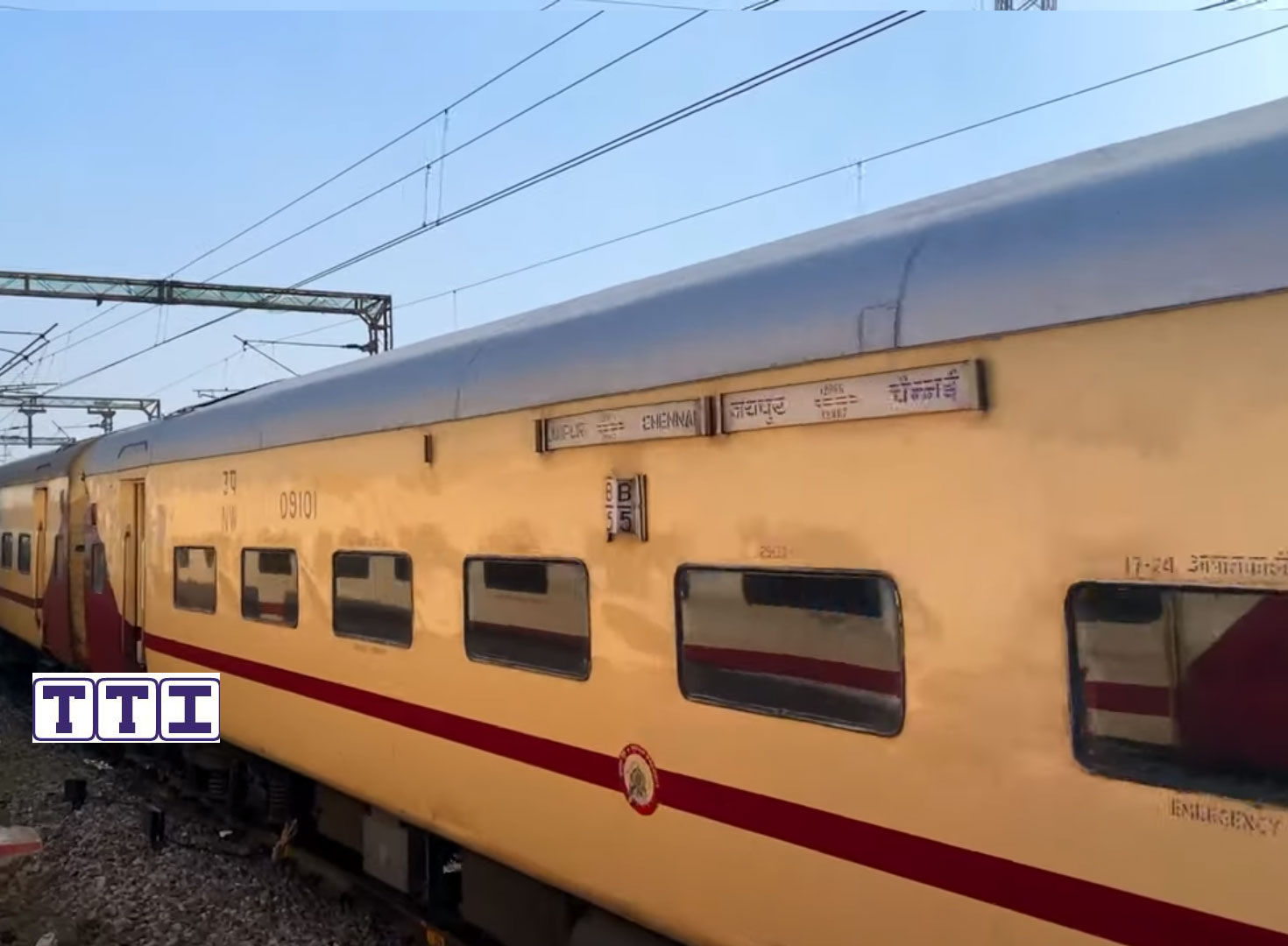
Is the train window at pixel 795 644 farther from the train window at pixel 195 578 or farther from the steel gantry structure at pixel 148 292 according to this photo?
the steel gantry structure at pixel 148 292

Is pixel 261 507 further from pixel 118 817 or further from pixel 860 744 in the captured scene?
pixel 860 744

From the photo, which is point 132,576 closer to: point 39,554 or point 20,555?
point 39,554

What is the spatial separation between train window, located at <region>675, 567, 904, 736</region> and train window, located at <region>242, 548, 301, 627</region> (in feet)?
12.9

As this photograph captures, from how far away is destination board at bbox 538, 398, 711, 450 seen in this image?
411 cm

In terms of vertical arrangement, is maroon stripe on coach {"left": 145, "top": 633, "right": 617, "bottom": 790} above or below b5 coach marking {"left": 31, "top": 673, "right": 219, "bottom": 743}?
above

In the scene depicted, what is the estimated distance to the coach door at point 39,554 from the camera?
1439cm

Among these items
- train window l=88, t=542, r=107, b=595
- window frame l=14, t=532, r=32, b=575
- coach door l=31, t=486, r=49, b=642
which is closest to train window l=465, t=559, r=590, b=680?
train window l=88, t=542, r=107, b=595

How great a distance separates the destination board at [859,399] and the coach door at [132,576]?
8.45 meters

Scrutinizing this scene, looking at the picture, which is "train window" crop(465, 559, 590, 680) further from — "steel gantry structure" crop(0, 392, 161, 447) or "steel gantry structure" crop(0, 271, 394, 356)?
"steel gantry structure" crop(0, 392, 161, 447)

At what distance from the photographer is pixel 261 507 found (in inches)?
307

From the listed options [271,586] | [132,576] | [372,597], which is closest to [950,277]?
[372,597]

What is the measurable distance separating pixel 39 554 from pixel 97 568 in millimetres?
3437

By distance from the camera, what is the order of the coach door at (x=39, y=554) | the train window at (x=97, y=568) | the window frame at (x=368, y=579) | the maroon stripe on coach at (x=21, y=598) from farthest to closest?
1. the maroon stripe on coach at (x=21, y=598)
2. the coach door at (x=39, y=554)
3. the train window at (x=97, y=568)
4. the window frame at (x=368, y=579)

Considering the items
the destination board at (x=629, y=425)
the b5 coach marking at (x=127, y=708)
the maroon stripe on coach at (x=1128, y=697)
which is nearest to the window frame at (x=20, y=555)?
the b5 coach marking at (x=127, y=708)
